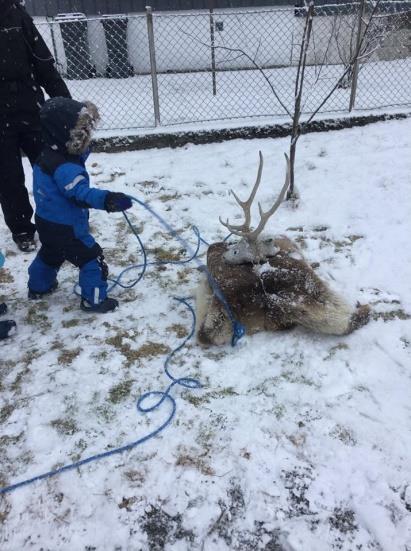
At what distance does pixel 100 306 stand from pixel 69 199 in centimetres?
79

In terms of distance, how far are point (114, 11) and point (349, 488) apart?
8.96m

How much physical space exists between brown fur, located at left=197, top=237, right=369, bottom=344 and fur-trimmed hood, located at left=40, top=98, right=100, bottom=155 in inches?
48.2

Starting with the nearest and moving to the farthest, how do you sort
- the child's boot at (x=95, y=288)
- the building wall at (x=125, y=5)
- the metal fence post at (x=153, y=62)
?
the child's boot at (x=95, y=288), the metal fence post at (x=153, y=62), the building wall at (x=125, y=5)

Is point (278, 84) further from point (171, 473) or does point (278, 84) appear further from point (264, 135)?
point (171, 473)

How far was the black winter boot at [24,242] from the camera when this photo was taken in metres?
3.96

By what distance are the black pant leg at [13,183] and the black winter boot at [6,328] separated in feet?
3.84

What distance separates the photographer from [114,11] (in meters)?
8.48

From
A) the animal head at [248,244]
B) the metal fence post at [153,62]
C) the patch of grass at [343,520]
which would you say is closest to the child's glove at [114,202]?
the animal head at [248,244]

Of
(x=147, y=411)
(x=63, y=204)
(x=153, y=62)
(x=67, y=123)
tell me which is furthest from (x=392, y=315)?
(x=153, y=62)

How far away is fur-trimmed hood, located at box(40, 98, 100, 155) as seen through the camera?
8.79 ft

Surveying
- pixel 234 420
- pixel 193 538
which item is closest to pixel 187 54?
pixel 234 420

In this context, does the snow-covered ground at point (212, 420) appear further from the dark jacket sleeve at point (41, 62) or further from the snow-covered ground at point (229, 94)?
the snow-covered ground at point (229, 94)

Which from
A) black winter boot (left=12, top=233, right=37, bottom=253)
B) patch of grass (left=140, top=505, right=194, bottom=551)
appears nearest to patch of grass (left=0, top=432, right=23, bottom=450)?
patch of grass (left=140, top=505, right=194, bottom=551)

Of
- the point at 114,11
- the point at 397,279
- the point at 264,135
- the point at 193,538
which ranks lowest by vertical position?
the point at 193,538
